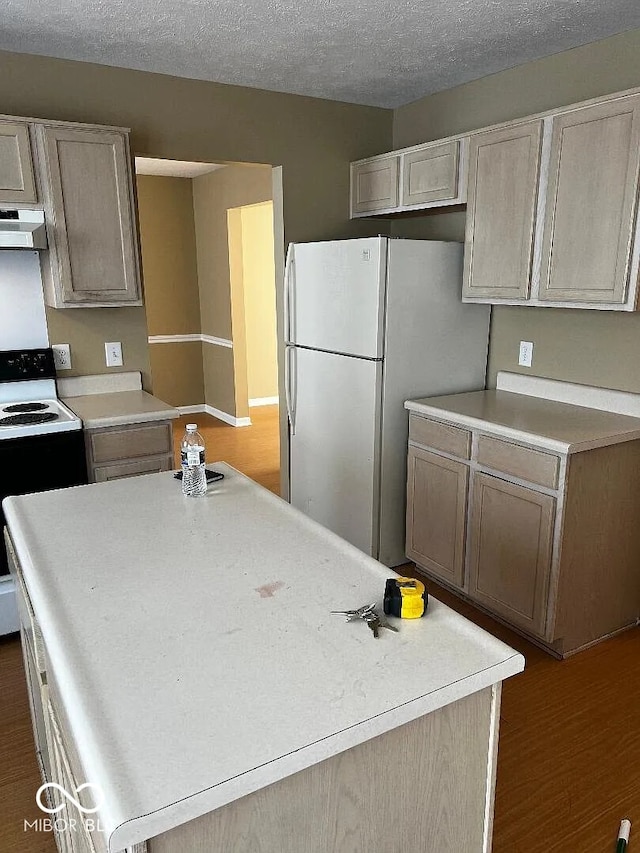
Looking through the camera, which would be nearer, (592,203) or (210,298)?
(592,203)

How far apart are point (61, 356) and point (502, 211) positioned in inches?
87.9

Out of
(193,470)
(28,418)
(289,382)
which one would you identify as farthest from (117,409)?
(193,470)

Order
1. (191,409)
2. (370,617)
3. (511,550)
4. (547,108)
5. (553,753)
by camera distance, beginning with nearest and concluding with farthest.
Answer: (370,617) < (553,753) < (511,550) < (547,108) < (191,409)

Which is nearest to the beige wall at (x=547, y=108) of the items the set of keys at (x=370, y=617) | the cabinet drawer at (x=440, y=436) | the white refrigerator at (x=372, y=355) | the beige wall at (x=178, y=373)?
the white refrigerator at (x=372, y=355)

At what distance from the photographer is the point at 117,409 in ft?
9.66

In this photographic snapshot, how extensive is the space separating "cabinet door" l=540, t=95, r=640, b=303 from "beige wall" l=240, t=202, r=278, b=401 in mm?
4052

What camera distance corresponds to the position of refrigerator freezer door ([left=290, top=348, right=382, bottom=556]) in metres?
3.18

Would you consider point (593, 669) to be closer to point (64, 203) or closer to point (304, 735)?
point (304, 735)

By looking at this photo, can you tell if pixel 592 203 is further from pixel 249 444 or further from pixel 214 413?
A: pixel 214 413

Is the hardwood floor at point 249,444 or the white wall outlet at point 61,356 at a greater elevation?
the white wall outlet at point 61,356

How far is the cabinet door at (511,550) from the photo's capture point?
2500 millimetres

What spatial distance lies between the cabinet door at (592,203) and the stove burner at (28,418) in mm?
2184

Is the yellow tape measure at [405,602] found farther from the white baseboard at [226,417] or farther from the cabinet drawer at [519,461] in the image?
the white baseboard at [226,417]

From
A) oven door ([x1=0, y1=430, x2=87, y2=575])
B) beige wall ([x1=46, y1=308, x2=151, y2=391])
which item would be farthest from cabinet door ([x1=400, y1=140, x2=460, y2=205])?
oven door ([x1=0, y1=430, x2=87, y2=575])
